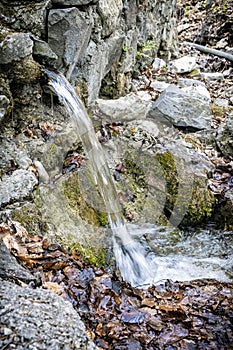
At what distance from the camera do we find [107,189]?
435 cm

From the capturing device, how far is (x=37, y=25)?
414 centimetres

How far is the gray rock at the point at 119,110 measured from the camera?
5266mm

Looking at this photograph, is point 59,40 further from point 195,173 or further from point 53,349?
point 53,349

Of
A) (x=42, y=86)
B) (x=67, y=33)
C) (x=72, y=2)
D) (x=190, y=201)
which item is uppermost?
(x=72, y=2)

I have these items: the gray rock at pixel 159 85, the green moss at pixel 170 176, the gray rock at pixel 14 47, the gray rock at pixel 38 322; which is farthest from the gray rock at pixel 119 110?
the gray rock at pixel 38 322

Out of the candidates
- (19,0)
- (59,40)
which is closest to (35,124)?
(59,40)

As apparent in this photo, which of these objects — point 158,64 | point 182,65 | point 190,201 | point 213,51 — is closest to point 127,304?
point 190,201

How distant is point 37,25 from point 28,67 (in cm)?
62

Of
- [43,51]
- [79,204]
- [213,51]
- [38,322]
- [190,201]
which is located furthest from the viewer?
[213,51]

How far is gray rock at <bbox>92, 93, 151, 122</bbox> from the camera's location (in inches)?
207

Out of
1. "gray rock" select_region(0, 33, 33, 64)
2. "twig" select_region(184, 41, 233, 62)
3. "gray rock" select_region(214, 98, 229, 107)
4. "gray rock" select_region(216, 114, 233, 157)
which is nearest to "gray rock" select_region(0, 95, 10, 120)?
"gray rock" select_region(0, 33, 33, 64)

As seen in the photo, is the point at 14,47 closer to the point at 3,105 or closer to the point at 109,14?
the point at 3,105

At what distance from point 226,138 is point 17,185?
12.3ft

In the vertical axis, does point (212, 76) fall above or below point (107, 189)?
below
